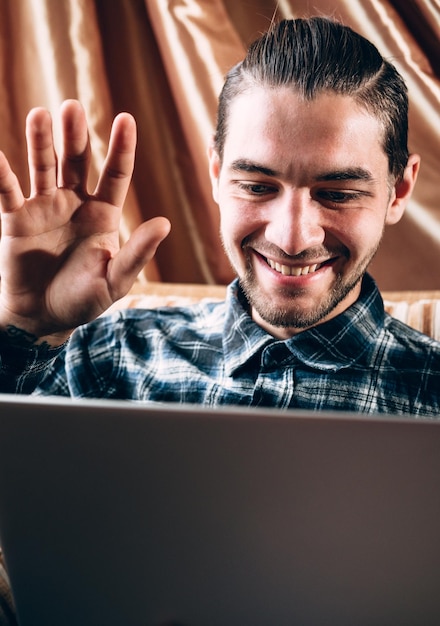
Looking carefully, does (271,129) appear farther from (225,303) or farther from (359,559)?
(359,559)

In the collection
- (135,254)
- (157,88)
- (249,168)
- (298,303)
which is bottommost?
(298,303)

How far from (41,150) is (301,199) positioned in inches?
15.7

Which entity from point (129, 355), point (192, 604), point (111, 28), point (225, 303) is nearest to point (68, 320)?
point (129, 355)

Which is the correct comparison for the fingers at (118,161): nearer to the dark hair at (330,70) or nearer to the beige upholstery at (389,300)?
the dark hair at (330,70)

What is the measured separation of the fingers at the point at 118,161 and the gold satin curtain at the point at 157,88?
2.23ft

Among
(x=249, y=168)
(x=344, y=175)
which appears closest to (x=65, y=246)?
(x=249, y=168)

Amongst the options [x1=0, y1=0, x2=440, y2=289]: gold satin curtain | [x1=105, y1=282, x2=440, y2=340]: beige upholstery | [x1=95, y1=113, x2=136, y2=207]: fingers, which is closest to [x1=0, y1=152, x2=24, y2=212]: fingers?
[x1=95, y1=113, x2=136, y2=207]: fingers

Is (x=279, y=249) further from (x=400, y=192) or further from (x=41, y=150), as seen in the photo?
(x=41, y=150)

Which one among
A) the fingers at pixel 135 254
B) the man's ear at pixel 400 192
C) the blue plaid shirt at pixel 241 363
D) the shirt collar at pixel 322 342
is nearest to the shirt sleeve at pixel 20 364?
the blue plaid shirt at pixel 241 363

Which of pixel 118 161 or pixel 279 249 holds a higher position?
pixel 118 161

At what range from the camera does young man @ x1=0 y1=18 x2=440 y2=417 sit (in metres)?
0.94

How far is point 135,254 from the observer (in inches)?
34.4

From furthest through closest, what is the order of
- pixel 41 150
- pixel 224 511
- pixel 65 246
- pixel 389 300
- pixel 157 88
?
pixel 157 88, pixel 389 300, pixel 65 246, pixel 41 150, pixel 224 511

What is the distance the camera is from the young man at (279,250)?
3.09 feet
